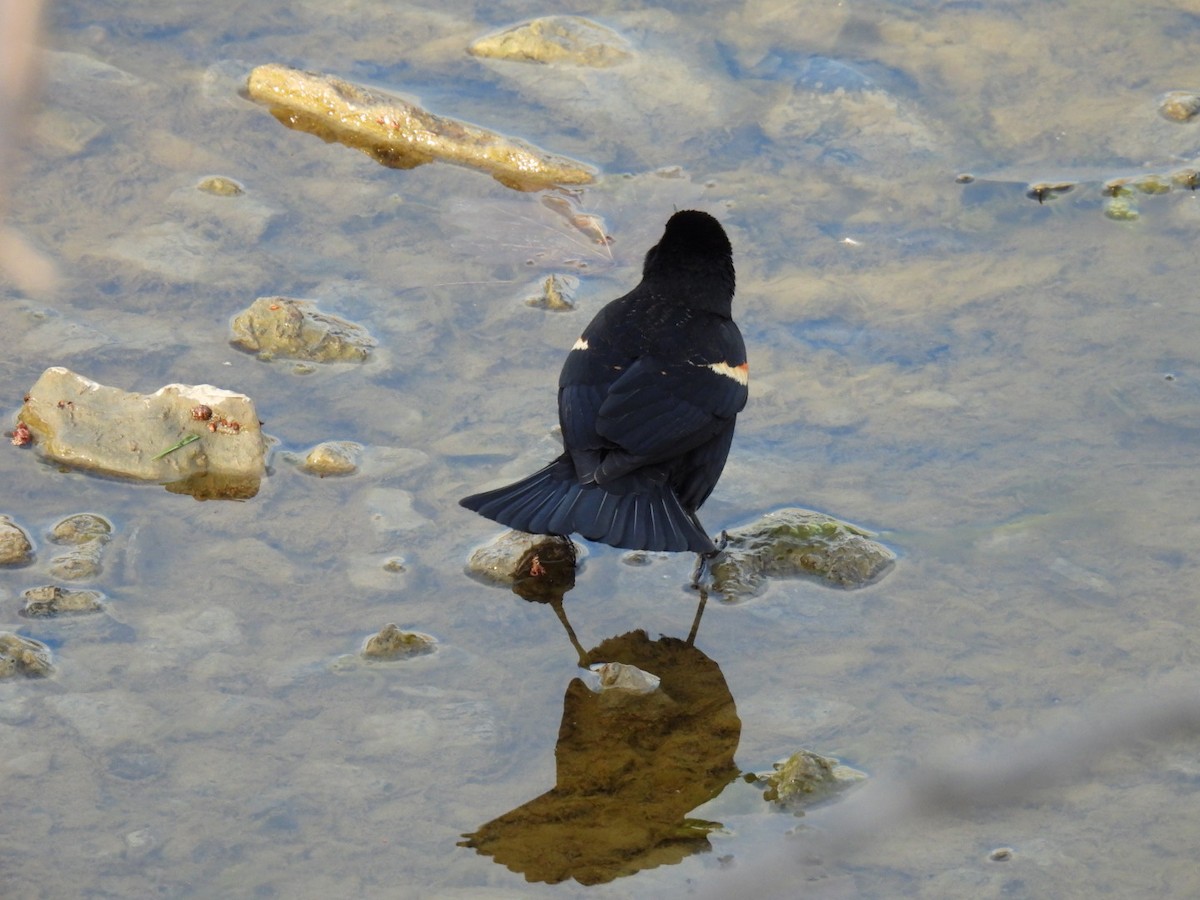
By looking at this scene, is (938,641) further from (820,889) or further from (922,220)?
(922,220)

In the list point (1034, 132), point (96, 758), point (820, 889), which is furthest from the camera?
point (1034, 132)

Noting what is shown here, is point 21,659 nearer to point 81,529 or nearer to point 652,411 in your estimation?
point 81,529

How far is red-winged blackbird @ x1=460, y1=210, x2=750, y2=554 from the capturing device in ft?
13.5

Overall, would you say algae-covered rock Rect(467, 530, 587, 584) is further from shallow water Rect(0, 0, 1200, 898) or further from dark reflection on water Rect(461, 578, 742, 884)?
dark reflection on water Rect(461, 578, 742, 884)

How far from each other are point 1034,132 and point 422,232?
2.89 m

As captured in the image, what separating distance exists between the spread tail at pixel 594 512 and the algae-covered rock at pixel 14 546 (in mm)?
1330

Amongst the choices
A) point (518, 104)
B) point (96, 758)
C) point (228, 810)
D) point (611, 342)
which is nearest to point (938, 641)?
point (611, 342)

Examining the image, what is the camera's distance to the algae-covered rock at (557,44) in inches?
277

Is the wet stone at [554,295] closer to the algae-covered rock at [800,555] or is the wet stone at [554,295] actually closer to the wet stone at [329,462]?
the wet stone at [329,462]

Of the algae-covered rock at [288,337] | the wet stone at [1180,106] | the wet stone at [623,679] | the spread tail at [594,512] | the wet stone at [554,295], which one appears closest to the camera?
the wet stone at [623,679]

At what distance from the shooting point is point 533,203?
6.18 meters

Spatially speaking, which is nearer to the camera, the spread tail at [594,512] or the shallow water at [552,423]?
the shallow water at [552,423]

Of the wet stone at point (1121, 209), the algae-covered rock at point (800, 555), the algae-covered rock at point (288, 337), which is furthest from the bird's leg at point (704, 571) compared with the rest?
the wet stone at point (1121, 209)

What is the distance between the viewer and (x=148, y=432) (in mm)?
4586
